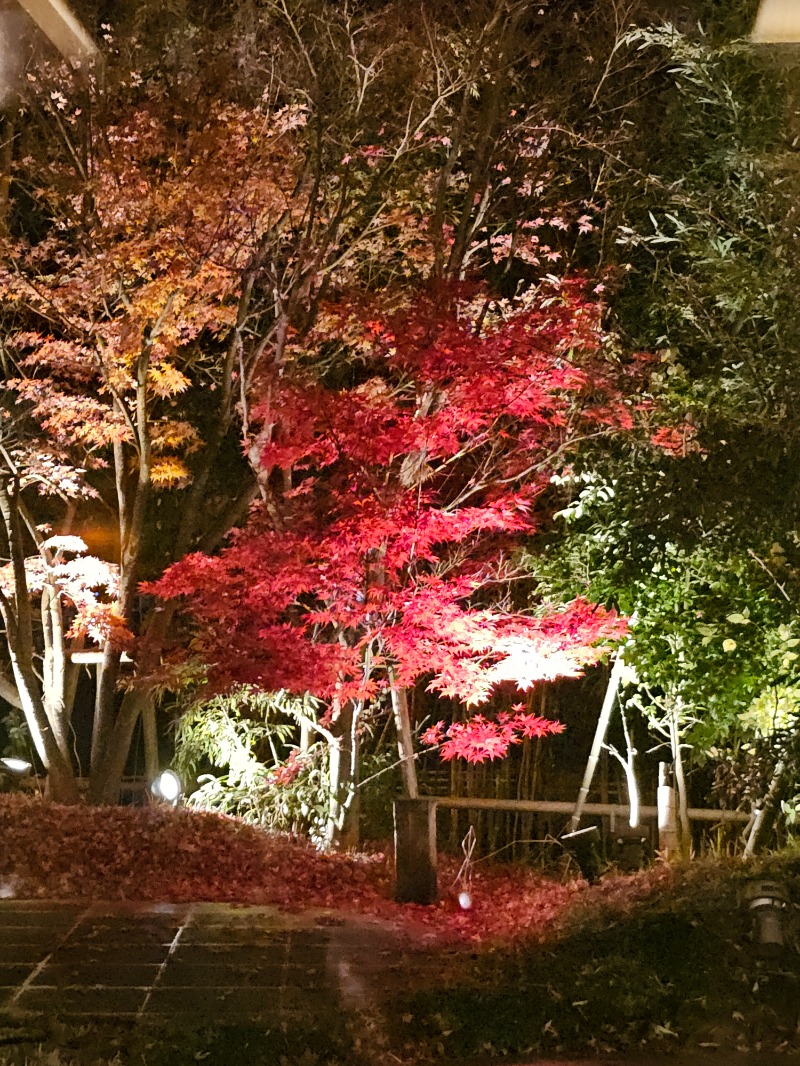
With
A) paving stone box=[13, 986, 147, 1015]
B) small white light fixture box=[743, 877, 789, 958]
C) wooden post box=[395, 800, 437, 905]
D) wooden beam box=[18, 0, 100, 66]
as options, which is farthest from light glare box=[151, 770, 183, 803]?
small white light fixture box=[743, 877, 789, 958]

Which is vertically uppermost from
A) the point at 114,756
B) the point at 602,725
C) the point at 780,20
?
the point at 780,20

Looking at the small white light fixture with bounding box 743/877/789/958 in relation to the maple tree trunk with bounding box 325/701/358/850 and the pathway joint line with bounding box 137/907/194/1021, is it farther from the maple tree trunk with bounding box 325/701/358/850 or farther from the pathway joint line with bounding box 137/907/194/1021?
the maple tree trunk with bounding box 325/701/358/850

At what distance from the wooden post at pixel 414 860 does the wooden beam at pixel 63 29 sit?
6591 mm

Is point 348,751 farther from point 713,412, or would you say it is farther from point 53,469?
point 713,412

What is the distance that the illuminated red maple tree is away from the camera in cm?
945

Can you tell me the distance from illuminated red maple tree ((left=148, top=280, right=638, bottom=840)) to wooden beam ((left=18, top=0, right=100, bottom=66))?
3.38 m

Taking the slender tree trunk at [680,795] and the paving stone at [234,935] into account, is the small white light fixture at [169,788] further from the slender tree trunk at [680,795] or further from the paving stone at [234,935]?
the slender tree trunk at [680,795]

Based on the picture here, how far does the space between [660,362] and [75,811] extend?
23.4 feet

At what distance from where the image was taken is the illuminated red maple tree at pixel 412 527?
9.45m

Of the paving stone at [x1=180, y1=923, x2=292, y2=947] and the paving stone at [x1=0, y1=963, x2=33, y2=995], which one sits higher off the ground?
the paving stone at [x1=0, y1=963, x2=33, y2=995]

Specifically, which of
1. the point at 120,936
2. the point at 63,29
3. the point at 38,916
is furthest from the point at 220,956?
the point at 63,29

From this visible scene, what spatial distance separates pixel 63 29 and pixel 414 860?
290 inches

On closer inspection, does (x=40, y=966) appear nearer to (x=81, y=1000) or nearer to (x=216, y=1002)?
(x=81, y=1000)

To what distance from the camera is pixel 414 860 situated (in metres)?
9.06
